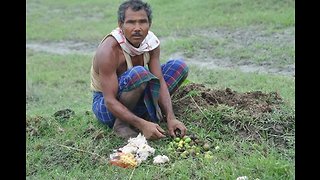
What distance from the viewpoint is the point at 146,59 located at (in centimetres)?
486

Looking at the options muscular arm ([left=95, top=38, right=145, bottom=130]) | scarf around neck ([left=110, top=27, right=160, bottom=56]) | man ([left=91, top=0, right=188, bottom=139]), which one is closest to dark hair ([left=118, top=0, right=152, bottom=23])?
man ([left=91, top=0, right=188, bottom=139])

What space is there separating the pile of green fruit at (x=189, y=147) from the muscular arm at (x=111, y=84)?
332mm

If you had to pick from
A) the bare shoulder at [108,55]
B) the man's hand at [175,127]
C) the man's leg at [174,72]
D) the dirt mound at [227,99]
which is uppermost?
the bare shoulder at [108,55]

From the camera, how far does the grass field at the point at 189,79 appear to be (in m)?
4.09

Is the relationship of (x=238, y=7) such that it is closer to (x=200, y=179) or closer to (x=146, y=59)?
(x=146, y=59)

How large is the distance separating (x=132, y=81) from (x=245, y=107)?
3.98 feet

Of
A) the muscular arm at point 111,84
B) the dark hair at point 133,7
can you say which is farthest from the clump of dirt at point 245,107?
the dark hair at point 133,7

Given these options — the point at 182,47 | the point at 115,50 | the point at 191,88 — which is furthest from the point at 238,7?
the point at 115,50

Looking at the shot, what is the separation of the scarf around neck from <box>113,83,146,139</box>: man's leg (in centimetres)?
34

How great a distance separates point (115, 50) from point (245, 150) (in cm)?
141

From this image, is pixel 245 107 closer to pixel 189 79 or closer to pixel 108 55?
pixel 108 55

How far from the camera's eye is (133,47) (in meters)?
4.67

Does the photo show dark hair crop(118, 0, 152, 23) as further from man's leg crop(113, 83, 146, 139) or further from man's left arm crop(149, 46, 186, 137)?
man's leg crop(113, 83, 146, 139)

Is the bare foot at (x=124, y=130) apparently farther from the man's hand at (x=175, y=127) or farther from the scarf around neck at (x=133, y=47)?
the scarf around neck at (x=133, y=47)
